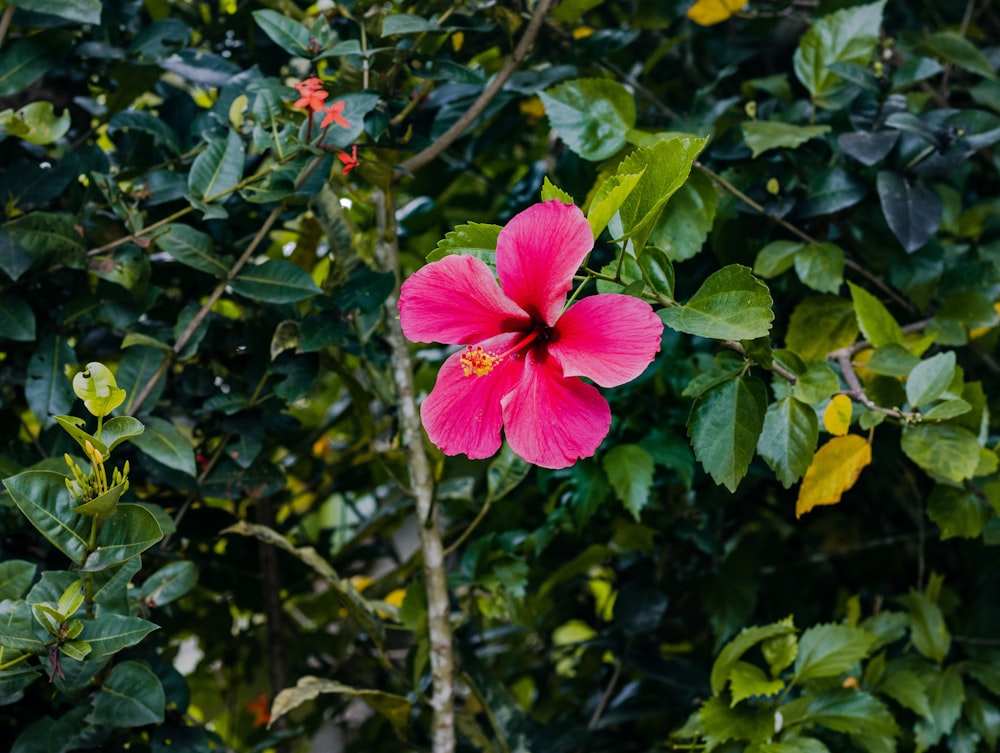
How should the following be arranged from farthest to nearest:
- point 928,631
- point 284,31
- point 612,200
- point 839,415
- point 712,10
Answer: point 712,10
point 928,631
point 284,31
point 839,415
point 612,200

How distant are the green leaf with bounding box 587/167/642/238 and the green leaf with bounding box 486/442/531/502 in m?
0.44

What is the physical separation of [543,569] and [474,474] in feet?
0.66

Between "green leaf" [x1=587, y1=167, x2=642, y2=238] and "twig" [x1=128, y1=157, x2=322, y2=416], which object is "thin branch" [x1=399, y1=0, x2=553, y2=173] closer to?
"twig" [x1=128, y1=157, x2=322, y2=416]

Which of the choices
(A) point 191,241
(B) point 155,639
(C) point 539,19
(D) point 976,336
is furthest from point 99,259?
(D) point 976,336

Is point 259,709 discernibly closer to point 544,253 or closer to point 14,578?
point 14,578

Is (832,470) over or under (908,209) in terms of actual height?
under

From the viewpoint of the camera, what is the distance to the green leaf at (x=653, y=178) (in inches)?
24.9

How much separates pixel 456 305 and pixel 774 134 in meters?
0.52

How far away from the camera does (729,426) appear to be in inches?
28.4

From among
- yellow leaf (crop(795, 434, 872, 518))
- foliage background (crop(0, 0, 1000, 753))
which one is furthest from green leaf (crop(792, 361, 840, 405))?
yellow leaf (crop(795, 434, 872, 518))

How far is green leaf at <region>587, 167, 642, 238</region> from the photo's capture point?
61cm

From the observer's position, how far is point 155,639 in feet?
3.24

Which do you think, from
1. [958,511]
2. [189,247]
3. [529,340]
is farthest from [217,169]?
[958,511]

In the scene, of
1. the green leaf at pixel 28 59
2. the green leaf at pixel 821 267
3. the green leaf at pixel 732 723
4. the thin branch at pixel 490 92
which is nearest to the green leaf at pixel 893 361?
the green leaf at pixel 821 267
